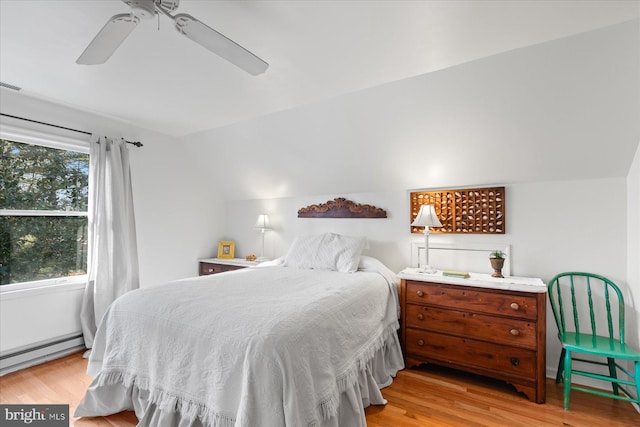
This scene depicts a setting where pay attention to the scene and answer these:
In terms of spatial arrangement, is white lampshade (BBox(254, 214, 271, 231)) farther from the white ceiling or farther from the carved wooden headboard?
the white ceiling

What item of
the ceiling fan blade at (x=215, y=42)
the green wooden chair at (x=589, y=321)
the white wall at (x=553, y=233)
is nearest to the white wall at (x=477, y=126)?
the white wall at (x=553, y=233)

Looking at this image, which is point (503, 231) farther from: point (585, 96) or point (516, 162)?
point (585, 96)

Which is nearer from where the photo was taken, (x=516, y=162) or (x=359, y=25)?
(x=359, y=25)

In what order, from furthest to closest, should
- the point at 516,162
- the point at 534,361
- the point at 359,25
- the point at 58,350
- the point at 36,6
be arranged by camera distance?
the point at 58,350, the point at 516,162, the point at 534,361, the point at 359,25, the point at 36,6

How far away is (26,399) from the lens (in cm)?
217

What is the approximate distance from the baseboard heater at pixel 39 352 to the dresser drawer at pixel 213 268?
1.43m

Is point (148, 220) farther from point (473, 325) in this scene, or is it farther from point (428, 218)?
point (473, 325)

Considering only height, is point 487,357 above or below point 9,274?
below

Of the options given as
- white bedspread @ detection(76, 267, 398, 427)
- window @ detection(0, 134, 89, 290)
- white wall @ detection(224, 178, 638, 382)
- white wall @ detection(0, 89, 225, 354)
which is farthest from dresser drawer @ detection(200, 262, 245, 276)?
white wall @ detection(224, 178, 638, 382)

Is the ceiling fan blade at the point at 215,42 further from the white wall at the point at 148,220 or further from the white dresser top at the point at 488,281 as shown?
the white wall at the point at 148,220

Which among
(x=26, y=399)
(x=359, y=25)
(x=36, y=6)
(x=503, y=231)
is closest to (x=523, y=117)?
(x=503, y=231)

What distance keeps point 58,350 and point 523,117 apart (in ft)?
14.7

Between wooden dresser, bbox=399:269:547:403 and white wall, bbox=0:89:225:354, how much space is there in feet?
9.25

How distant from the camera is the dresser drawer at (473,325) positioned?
2.20 metres
